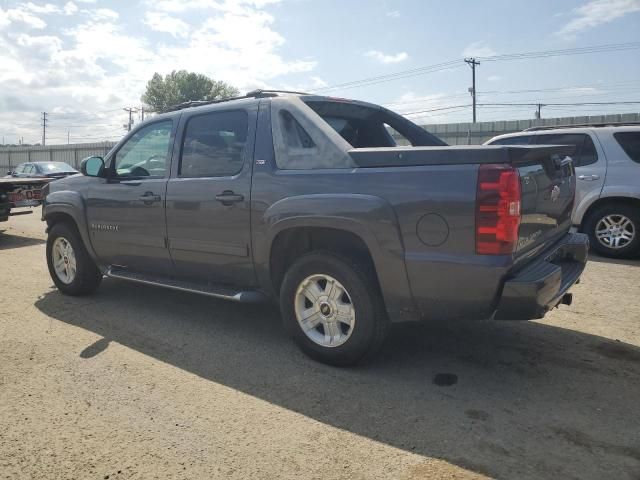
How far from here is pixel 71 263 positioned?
5.74 m

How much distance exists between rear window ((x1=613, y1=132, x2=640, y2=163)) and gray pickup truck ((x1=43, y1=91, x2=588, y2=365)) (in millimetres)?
4083

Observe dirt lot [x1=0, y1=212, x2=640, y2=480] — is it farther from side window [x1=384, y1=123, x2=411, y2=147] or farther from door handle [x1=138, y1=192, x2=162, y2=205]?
side window [x1=384, y1=123, x2=411, y2=147]

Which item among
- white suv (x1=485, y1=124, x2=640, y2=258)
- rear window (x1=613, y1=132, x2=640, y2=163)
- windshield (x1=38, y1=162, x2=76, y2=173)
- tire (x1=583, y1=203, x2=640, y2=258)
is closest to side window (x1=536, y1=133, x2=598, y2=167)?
white suv (x1=485, y1=124, x2=640, y2=258)

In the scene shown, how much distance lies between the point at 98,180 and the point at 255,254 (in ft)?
7.39

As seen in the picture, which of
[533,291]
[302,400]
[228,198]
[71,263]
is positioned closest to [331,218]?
[228,198]

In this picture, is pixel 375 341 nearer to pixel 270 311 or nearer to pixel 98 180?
pixel 270 311

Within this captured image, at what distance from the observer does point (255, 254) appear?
4.06 metres

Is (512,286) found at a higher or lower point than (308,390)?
higher

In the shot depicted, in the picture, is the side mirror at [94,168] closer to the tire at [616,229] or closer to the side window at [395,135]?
the side window at [395,135]

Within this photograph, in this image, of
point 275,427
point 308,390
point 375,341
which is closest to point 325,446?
point 275,427

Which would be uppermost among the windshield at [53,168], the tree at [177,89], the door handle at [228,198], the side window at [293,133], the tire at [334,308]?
the tree at [177,89]

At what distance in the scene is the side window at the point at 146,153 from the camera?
482 centimetres

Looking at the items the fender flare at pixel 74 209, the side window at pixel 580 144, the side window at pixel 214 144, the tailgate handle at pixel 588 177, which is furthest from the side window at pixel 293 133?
the tailgate handle at pixel 588 177

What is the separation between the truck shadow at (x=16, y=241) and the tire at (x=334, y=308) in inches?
291
